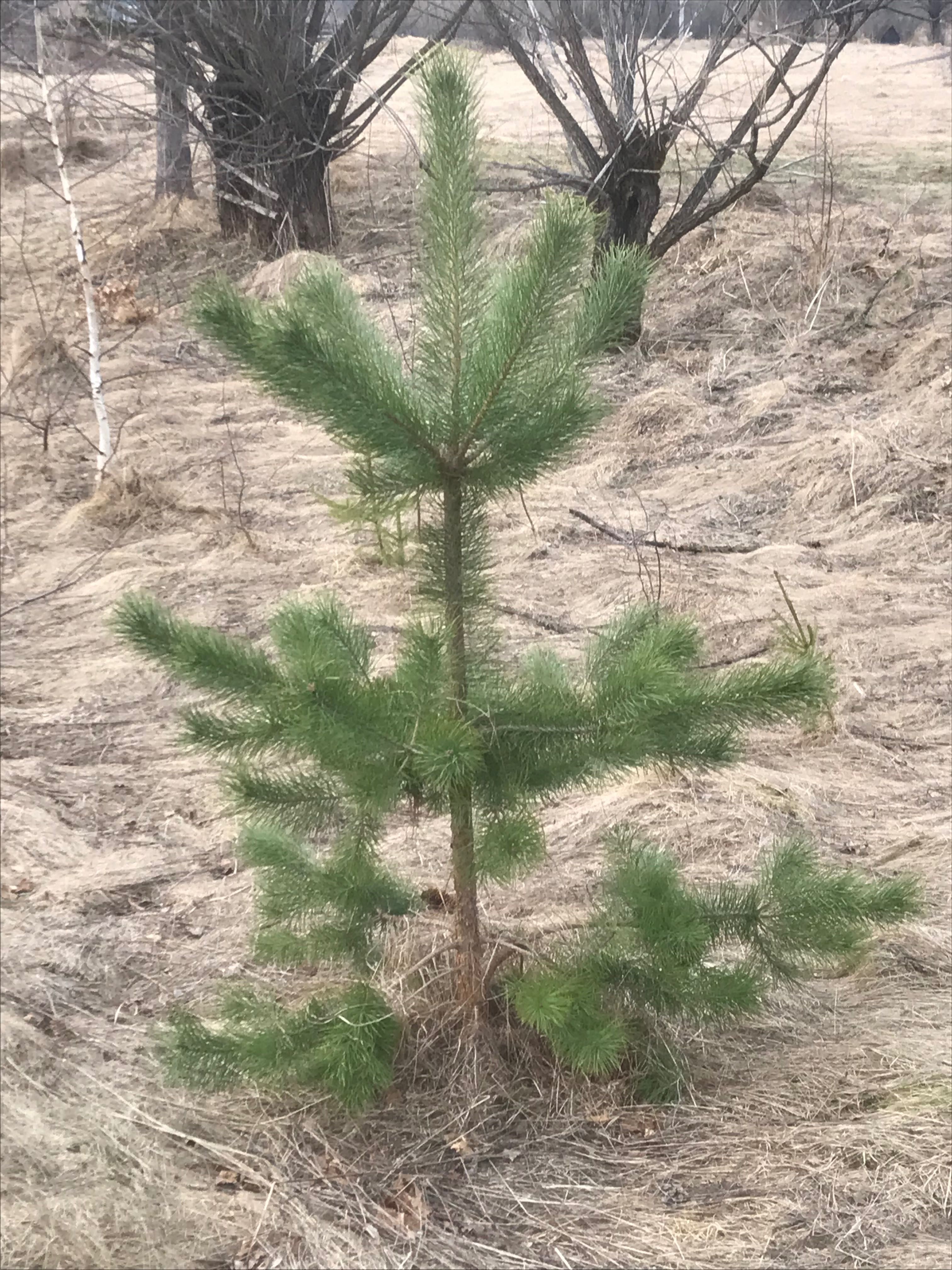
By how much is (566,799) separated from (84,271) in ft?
13.1

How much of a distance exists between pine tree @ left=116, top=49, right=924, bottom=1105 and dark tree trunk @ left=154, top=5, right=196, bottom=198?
24.2 ft

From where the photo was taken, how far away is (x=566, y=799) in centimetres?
399

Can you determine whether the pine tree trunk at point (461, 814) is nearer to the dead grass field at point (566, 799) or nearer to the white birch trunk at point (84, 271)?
the dead grass field at point (566, 799)

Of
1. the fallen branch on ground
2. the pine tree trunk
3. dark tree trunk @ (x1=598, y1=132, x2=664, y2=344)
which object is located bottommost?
the fallen branch on ground

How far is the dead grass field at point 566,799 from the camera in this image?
7.79 ft

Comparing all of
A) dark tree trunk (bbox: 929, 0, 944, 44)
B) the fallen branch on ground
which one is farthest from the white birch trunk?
dark tree trunk (bbox: 929, 0, 944, 44)

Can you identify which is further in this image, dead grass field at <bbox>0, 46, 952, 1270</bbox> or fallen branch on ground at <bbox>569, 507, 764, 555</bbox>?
fallen branch on ground at <bbox>569, 507, 764, 555</bbox>

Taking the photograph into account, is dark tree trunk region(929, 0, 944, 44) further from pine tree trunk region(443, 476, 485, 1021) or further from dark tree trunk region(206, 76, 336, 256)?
dark tree trunk region(206, 76, 336, 256)

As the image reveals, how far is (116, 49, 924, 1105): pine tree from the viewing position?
2.17 meters

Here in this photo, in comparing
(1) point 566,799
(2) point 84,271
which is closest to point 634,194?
(2) point 84,271

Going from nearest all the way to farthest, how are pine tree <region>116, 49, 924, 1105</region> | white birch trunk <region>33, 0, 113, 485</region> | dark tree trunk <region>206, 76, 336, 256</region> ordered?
pine tree <region>116, 49, 924, 1105</region> < white birch trunk <region>33, 0, 113, 485</region> < dark tree trunk <region>206, 76, 336, 256</region>

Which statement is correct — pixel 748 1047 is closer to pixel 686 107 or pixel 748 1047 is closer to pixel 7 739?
pixel 7 739

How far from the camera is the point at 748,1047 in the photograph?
2.84m

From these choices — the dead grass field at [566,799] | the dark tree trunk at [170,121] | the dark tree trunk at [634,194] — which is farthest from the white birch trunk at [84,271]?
the dark tree trunk at [634,194]
